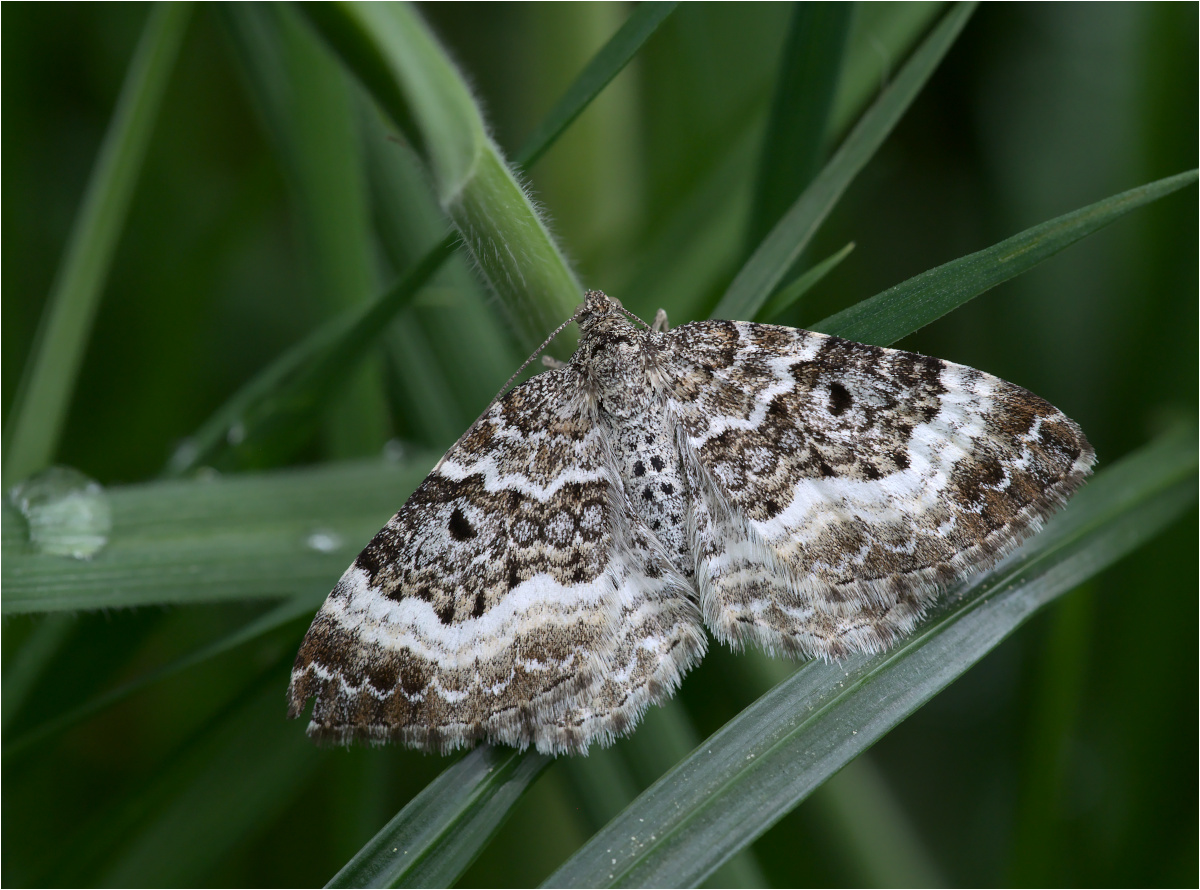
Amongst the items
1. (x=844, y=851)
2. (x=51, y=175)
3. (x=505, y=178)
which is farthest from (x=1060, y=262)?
(x=51, y=175)

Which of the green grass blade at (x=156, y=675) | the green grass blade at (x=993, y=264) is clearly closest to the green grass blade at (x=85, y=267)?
the green grass blade at (x=156, y=675)

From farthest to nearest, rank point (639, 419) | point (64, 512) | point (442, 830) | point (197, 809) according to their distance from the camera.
Answer: 1. point (197, 809)
2. point (639, 419)
3. point (64, 512)
4. point (442, 830)

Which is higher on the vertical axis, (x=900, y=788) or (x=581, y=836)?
(x=900, y=788)

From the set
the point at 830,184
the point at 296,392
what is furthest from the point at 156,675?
the point at 830,184

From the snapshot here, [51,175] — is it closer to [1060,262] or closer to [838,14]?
[838,14]

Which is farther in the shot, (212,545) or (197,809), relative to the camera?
(197,809)

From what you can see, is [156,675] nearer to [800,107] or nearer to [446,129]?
[446,129]
